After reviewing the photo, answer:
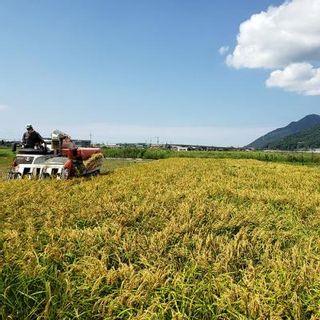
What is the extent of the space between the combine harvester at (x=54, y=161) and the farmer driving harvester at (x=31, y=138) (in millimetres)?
286

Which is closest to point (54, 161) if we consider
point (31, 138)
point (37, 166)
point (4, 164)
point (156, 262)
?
point (37, 166)

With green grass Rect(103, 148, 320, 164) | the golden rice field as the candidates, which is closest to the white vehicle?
the golden rice field

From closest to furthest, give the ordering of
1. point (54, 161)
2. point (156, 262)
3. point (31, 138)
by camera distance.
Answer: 1. point (156, 262)
2. point (54, 161)
3. point (31, 138)

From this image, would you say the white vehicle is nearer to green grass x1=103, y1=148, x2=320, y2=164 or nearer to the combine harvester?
the combine harvester

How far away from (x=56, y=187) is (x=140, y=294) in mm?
8551

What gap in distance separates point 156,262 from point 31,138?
44.0 ft

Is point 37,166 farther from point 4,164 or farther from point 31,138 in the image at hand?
point 4,164

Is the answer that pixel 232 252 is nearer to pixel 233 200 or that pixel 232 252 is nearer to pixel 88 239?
pixel 88 239

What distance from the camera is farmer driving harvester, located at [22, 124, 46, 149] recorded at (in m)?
17.1

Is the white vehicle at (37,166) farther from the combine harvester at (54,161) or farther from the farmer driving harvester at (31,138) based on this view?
the farmer driving harvester at (31,138)

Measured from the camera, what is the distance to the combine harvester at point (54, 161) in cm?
1566

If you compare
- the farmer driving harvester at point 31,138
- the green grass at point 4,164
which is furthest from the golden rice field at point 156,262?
the green grass at point 4,164

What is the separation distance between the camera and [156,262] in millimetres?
4949

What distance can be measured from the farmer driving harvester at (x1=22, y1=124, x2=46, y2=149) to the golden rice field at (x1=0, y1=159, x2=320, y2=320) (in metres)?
8.00
